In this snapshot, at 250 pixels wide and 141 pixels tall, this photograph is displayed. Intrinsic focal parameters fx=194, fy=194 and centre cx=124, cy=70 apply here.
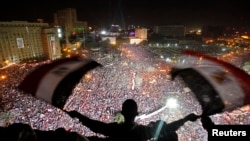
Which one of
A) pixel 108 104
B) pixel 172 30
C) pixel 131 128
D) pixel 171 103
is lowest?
pixel 171 103

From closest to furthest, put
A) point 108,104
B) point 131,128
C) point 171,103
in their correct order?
point 131,128 < point 108,104 < point 171,103

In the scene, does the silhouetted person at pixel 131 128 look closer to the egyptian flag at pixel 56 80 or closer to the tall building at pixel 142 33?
the egyptian flag at pixel 56 80

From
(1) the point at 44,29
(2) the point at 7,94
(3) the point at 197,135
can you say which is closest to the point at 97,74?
(2) the point at 7,94

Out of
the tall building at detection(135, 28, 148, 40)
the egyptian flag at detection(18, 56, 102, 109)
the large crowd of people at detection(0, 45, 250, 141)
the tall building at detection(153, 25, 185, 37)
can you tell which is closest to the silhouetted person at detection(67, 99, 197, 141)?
the egyptian flag at detection(18, 56, 102, 109)

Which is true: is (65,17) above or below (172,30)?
above

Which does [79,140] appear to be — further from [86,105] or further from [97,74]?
[97,74]

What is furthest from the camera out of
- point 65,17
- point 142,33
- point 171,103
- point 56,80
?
point 65,17

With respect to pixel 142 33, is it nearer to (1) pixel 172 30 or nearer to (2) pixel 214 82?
(1) pixel 172 30

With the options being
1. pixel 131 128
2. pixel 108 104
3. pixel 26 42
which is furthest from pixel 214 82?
pixel 26 42
